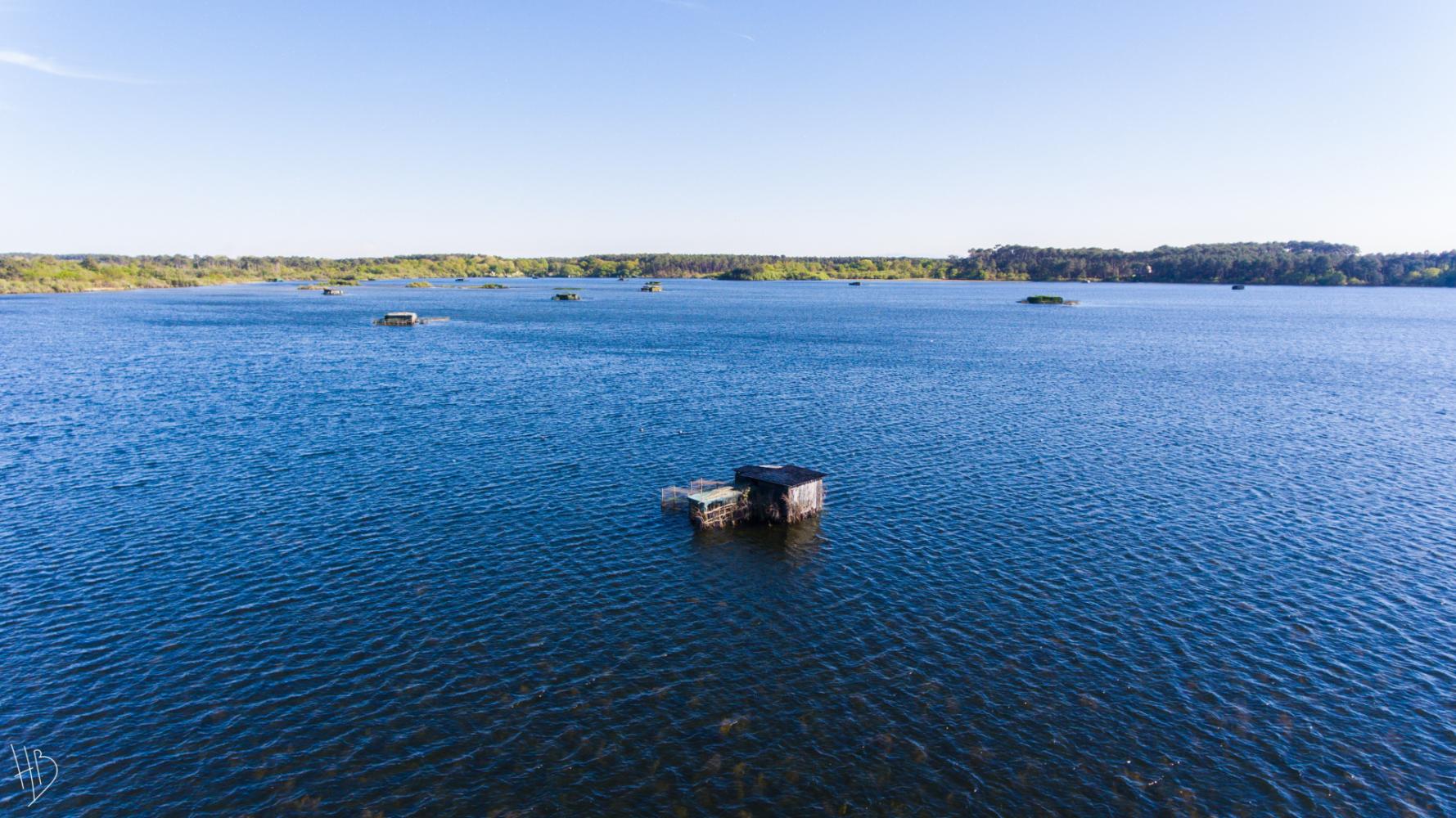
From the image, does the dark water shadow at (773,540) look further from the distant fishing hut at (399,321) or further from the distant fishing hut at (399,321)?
the distant fishing hut at (399,321)

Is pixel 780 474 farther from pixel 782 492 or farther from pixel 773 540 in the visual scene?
pixel 773 540

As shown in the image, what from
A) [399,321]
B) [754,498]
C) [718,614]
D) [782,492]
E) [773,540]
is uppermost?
[399,321]

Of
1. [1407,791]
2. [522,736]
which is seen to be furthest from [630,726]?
[1407,791]

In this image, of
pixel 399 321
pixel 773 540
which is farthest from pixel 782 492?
pixel 399 321

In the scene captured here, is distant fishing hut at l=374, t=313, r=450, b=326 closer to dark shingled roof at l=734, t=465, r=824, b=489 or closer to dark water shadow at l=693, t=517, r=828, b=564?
dark shingled roof at l=734, t=465, r=824, b=489

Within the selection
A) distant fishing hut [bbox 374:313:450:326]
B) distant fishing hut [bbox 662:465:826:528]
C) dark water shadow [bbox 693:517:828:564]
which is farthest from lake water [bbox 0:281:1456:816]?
distant fishing hut [bbox 374:313:450:326]

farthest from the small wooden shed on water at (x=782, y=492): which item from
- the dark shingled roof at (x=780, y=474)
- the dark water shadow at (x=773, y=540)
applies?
the dark water shadow at (x=773, y=540)

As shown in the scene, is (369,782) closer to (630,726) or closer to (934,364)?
(630,726)
